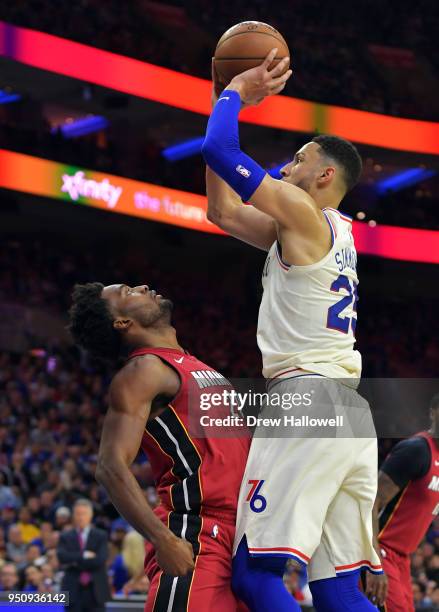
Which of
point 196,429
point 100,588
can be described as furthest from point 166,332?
point 100,588

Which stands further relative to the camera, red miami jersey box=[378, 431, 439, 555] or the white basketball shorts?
red miami jersey box=[378, 431, 439, 555]

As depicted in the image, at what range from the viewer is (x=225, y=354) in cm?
2053

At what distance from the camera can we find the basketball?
4.38 metres

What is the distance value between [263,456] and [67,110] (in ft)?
63.0

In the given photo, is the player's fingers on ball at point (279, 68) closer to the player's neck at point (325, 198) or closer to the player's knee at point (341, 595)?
the player's neck at point (325, 198)

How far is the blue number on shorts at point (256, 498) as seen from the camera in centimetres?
379

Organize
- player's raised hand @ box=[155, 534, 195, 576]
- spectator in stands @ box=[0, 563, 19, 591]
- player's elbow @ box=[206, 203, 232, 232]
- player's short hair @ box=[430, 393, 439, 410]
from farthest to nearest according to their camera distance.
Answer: spectator in stands @ box=[0, 563, 19, 591], player's short hair @ box=[430, 393, 439, 410], player's elbow @ box=[206, 203, 232, 232], player's raised hand @ box=[155, 534, 195, 576]

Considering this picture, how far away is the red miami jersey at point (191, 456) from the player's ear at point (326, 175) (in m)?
0.93

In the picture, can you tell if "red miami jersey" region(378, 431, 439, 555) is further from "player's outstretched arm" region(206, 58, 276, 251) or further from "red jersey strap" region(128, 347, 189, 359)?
"red jersey strap" region(128, 347, 189, 359)

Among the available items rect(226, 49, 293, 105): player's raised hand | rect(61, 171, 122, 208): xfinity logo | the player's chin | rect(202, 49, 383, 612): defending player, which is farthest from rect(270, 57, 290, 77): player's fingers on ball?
rect(61, 171, 122, 208): xfinity logo

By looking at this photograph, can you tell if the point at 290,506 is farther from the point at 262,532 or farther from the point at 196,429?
the point at 196,429

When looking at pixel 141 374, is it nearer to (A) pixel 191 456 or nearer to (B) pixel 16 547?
(A) pixel 191 456

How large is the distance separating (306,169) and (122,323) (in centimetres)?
100

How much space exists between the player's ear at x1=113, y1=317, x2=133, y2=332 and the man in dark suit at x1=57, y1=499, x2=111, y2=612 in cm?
540
